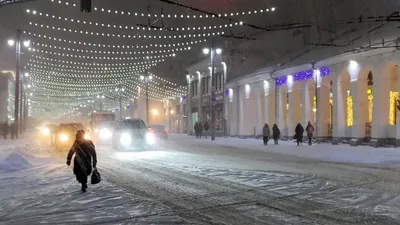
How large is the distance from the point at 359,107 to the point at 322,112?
4617 millimetres

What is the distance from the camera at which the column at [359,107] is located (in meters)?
31.4

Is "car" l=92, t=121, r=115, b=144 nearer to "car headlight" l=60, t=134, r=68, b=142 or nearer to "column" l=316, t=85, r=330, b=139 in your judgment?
"car headlight" l=60, t=134, r=68, b=142

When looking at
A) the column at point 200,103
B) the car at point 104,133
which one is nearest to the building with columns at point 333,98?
the column at point 200,103

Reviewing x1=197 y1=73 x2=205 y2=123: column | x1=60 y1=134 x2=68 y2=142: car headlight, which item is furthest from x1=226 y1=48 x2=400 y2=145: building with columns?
x1=60 y1=134 x2=68 y2=142: car headlight

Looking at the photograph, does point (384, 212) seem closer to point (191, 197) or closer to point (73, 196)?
point (191, 197)

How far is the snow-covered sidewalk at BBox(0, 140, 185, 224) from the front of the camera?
812 cm

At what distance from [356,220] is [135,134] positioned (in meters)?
20.1

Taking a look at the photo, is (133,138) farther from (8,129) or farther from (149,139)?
(8,129)

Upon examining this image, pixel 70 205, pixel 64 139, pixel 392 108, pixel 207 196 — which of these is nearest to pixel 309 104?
pixel 392 108

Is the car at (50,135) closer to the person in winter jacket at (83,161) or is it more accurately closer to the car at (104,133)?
the car at (104,133)

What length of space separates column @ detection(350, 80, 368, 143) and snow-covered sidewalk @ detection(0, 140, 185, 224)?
2262cm

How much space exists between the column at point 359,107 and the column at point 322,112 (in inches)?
158

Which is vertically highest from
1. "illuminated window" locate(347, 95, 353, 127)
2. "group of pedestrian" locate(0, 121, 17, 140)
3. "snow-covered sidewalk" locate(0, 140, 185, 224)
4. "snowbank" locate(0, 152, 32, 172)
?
"illuminated window" locate(347, 95, 353, 127)

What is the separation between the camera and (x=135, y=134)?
1061 inches
